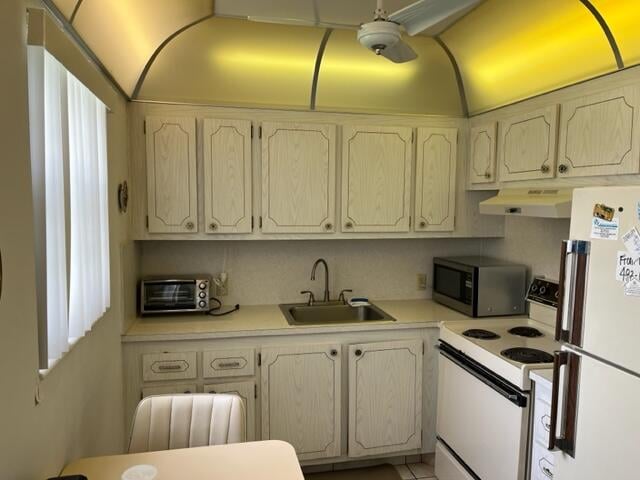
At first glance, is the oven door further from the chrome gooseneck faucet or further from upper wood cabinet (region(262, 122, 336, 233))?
upper wood cabinet (region(262, 122, 336, 233))

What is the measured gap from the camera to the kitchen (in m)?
1.92

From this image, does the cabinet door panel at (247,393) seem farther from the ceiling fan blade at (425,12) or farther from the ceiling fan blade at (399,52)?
the ceiling fan blade at (425,12)

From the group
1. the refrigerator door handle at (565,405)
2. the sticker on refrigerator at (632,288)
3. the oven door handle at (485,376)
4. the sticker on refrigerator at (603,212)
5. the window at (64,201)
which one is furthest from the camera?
the oven door handle at (485,376)

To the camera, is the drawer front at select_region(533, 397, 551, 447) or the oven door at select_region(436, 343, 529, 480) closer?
the drawer front at select_region(533, 397, 551, 447)

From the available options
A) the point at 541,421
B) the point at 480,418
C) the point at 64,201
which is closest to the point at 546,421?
the point at 541,421

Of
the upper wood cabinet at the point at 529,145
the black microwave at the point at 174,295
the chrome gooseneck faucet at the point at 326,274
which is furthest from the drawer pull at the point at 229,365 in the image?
the upper wood cabinet at the point at 529,145

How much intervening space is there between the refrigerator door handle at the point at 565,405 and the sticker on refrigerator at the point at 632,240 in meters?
0.44

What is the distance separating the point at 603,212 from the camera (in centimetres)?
150

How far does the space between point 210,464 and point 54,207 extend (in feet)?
3.06

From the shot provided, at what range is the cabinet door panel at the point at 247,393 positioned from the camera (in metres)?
2.49

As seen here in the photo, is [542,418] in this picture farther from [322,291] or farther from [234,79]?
[234,79]

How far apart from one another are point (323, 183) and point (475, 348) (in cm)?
131

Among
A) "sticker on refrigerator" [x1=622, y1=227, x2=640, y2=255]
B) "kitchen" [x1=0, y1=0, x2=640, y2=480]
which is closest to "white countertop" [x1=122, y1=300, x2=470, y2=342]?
"kitchen" [x1=0, y1=0, x2=640, y2=480]

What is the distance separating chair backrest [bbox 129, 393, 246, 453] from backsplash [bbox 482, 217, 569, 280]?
2.04 metres
